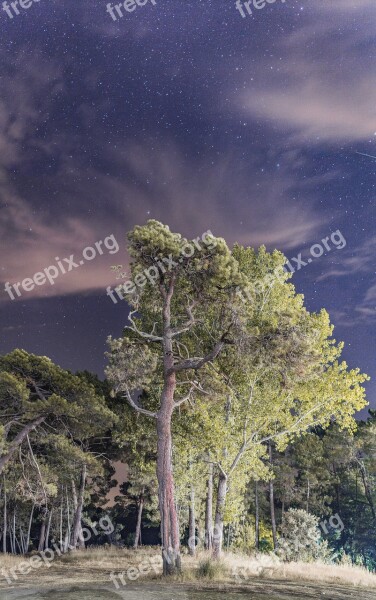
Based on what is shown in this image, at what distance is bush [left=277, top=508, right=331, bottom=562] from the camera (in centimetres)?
3062

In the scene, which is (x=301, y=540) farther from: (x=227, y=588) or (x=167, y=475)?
(x=227, y=588)

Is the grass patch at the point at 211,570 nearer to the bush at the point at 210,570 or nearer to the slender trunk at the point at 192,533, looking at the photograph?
the bush at the point at 210,570

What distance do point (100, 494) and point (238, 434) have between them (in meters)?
47.3

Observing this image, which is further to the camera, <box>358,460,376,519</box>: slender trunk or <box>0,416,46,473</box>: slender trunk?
<box>358,460,376,519</box>: slender trunk

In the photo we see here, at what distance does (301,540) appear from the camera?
31.9 metres

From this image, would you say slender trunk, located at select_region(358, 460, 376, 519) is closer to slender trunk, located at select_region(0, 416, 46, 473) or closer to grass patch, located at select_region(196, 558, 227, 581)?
slender trunk, located at select_region(0, 416, 46, 473)

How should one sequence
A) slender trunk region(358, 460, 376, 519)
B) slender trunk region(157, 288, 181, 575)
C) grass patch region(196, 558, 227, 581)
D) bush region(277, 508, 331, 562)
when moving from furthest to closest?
slender trunk region(358, 460, 376, 519) < bush region(277, 508, 331, 562) < slender trunk region(157, 288, 181, 575) < grass patch region(196, 558, 227, 581)

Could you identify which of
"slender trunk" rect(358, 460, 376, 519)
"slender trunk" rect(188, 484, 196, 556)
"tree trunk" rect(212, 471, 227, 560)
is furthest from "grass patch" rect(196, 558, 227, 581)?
"slender trunk" rect(358, 460, 376, 519)

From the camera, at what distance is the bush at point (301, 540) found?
3062 centimetres

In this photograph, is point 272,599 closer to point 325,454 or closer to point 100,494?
point 325,454

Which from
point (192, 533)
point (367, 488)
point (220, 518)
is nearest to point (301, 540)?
point (192, 533)

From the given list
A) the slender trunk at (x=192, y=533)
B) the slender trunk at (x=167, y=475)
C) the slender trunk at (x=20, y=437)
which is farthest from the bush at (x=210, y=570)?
the slender trunk at (x=192, y=533)

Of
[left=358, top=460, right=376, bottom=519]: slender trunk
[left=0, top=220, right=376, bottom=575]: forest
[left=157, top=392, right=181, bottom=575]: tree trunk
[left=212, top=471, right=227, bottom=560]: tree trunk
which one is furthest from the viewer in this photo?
[left=358, top=460, right=376, bottom=519]: slender trunk

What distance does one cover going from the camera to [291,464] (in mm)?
51094
